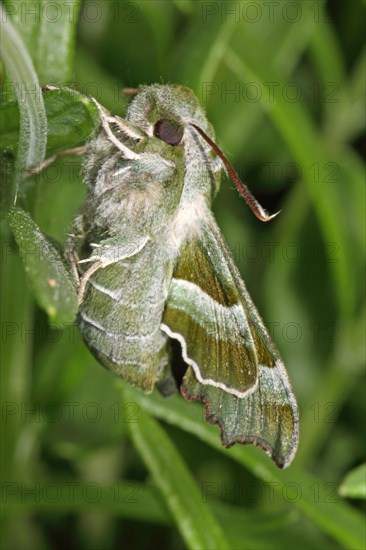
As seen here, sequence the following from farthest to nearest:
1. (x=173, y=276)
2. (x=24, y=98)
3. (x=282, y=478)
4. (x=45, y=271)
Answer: (x=282, y=478), (x=173, y=276), (x=24, y=98), (x=45, y=271)

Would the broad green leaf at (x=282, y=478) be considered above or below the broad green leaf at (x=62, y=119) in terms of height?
below

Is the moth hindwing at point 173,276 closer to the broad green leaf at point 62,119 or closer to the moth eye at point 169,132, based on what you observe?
the moth eye at point 169,132

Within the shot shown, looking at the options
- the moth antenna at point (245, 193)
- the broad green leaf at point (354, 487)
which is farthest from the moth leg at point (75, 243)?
the broad green leaf at point (354, 487)

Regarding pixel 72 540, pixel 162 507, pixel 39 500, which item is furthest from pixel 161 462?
pixel 72 540

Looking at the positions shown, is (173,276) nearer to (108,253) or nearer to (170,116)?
(108,253)

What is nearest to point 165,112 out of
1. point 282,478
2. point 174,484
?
point 174,484

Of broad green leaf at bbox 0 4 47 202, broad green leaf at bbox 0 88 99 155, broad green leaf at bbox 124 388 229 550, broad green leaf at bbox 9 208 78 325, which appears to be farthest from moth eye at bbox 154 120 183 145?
broad green leaf at bbox 124 388 229 550
